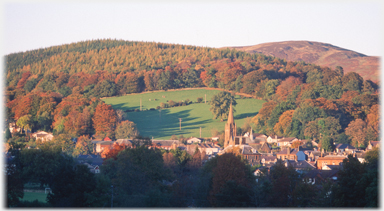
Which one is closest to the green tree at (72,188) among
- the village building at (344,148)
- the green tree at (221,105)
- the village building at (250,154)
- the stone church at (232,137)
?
the village building at (250,154)

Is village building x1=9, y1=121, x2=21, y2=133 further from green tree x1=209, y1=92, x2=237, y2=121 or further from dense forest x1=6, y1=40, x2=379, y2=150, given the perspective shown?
green tree x1=209, y1=92, x2=237, y2=121

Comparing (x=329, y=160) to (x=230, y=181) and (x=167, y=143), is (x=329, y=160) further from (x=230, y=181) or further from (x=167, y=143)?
(x=230, y=181)

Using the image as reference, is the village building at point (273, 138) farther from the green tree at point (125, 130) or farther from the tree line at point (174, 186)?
the tree line at point (174, 186)

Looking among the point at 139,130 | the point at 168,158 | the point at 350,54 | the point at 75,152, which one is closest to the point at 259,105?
the point at 139,130

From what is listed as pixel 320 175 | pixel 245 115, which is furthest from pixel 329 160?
pixel 245 115

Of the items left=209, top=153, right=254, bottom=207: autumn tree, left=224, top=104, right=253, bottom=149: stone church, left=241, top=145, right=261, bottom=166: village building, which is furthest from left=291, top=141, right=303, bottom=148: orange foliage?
left=209, top=153, right=254, bottom=207: autumn tree

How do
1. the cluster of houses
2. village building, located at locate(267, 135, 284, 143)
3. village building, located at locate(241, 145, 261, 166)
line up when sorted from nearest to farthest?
the cluster of houses → village building, located at locate(241, 145, 261, 166) → village building, located at locate(267, 135, 284, 143)

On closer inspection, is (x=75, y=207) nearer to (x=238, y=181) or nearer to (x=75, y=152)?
(x=238, y=181)
